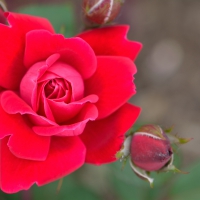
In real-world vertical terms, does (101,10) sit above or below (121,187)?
above

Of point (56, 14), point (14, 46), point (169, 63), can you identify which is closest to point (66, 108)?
point (14, 46)

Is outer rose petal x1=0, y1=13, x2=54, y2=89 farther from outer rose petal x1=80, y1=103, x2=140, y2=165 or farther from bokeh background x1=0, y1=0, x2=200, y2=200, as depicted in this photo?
bokeh background x1=0, y1=0, x2=200, y2=200

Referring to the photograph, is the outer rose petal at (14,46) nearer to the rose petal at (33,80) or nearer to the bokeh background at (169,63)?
A: the rose petal at (33,80)

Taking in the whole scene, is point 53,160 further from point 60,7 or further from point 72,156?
point 60,7

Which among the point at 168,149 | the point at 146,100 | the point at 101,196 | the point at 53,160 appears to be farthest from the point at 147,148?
the point at 146,100

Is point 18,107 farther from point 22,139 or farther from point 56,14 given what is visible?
point 56,14

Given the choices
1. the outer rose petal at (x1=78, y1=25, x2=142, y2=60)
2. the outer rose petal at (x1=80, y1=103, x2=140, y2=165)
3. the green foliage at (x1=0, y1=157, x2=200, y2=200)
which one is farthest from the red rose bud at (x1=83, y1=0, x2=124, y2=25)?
the green foliage at (x1=0, y1=157, x2=200, y2=200)
